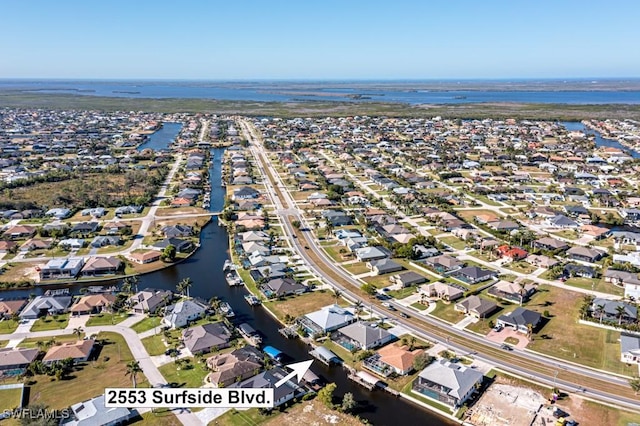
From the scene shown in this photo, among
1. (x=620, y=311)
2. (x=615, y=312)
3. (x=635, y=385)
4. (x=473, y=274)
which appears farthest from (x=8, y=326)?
(x=615, y=312)

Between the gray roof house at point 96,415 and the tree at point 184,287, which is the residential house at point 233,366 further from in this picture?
the tree at point 184,287

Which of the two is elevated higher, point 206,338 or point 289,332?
point 206,338

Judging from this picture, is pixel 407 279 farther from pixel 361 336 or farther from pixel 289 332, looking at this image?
pixel 289 332

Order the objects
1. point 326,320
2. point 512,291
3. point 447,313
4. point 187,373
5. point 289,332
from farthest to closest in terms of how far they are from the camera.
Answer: point 512,291
point 447,313
point 326,320
point 289,332
point 187,373

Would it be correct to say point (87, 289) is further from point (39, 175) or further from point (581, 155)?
point (581, 155)

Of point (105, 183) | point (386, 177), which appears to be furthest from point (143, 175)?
point (386, 177)

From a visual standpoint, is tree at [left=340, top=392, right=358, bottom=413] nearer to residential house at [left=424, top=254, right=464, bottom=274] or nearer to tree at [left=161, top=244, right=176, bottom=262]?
residential house at [left=424, top=254, right=464, bottom=274]
